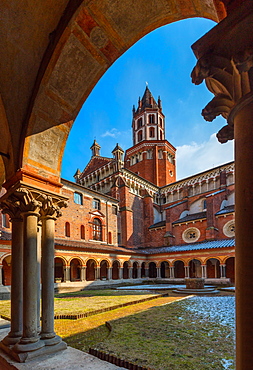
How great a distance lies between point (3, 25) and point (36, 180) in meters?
2.26

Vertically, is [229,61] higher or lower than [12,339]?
higher

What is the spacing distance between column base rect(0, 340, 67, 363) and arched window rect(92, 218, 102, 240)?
81.8ft

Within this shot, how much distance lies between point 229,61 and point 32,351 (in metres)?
4.21

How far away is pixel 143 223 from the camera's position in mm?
35406

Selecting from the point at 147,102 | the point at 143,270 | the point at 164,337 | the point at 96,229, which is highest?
the point at 147,102

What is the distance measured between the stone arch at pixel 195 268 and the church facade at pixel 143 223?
0.39 ft

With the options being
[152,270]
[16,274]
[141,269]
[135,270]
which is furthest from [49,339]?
[152,270]

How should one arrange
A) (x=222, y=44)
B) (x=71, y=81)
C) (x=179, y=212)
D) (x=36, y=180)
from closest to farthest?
(x=222, y=44) → (x=71, y=81) → (x=36, y=180) → (x=179, y=212)

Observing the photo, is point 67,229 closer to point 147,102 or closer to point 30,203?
point 30,203

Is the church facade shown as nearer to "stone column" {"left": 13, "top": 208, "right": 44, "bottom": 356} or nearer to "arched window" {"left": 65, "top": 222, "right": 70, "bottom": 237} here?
"arched window" {"left": 65, "top": 222, "right": 70, "bottom": 237}

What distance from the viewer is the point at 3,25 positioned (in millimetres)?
3352

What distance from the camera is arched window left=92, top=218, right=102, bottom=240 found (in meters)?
28.6

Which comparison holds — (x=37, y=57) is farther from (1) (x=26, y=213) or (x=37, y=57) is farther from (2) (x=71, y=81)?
(1) (x=26, y=213)

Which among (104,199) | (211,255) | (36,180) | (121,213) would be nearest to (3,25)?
(36,180)
